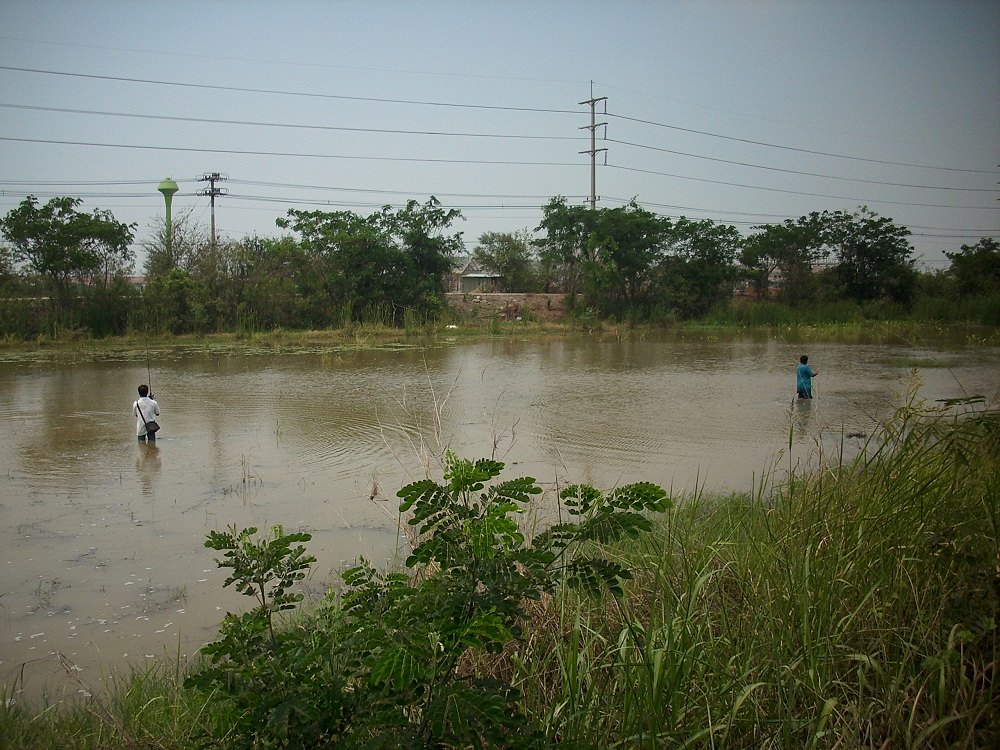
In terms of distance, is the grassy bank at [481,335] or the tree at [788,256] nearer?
the grassy bank at [481,335]

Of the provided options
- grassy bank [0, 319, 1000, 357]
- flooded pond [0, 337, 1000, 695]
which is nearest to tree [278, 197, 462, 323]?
grassy bank [0, 319, 1000, 357]

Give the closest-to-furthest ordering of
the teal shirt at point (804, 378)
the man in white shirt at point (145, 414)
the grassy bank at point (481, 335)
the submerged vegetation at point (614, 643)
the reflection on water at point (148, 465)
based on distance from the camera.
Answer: the submerged vegetation at point (614, 643), the reflection on water at point (148, 465), the man in white shirt at point (145, 414), the teal shirt at point (804, 378), the grassy bank at point (481, 335)

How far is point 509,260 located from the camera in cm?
4912

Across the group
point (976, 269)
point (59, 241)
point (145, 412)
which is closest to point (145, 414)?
point (145, 412)

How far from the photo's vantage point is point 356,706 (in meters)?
2.19

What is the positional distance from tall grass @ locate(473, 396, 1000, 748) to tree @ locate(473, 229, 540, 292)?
39914 mm

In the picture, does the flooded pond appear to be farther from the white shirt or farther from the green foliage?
the green foliage

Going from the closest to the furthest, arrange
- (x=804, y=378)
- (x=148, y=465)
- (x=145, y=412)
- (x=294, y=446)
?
(x=148, y=465)
(x=294, y=446)
(x=145, y=412)
(x=804, y=378)

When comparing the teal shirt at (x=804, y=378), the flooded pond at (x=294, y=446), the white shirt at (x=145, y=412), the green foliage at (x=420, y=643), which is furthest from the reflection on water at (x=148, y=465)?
the teal shirt at (x=804, y=378)

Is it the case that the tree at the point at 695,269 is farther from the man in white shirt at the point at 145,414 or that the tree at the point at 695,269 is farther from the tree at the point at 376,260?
the man in white shirt at the point at 145,414

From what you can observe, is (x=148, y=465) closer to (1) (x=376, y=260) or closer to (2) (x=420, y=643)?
(2) (x=420, y=643)

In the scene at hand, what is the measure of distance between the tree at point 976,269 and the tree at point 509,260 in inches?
802

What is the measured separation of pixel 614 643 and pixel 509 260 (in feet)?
153

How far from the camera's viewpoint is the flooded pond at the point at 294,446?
17.5 feet
